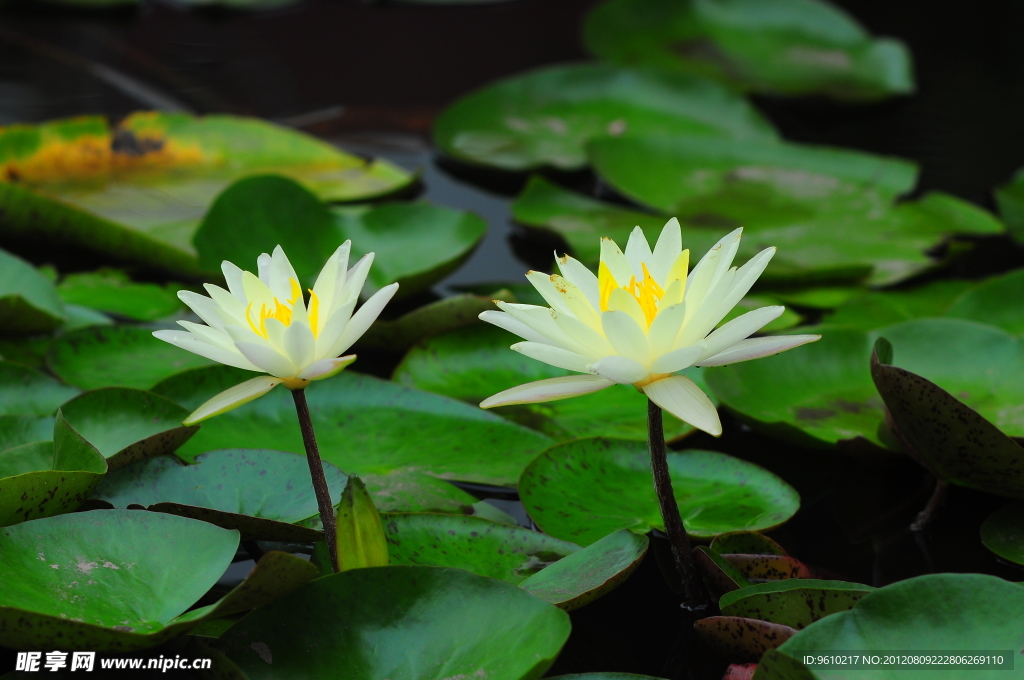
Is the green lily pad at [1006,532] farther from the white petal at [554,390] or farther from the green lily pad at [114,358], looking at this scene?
the green lily pad at [114,358]

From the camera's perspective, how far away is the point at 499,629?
747mm

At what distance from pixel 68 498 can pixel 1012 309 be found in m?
1.46

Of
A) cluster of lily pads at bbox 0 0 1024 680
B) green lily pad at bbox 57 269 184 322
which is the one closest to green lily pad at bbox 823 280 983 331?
cluster of lily pads at bbox 0 0 1024 680

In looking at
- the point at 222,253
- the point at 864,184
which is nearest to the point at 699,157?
the point at 864,184

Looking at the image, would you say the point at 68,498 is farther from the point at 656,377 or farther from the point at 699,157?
the point at 699,157

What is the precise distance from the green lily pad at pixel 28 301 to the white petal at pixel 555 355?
0.93 metres

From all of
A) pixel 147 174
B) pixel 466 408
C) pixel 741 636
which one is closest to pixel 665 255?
pixel 741 636

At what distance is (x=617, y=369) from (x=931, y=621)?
36 centimetres

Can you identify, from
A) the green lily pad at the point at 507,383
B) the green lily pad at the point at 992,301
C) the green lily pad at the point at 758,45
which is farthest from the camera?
the green lily pad at the point at 758,45

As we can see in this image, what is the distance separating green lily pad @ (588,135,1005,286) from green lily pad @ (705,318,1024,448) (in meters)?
0.34

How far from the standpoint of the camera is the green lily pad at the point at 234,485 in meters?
0.93

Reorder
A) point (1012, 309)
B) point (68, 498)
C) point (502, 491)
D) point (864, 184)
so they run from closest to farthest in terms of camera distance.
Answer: point (68, 498) < point (502, 491) < point (1012, 309) < point (864, 184)

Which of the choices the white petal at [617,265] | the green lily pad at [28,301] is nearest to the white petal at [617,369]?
the white petal at [617,265]

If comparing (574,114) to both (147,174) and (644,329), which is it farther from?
(644,329)
